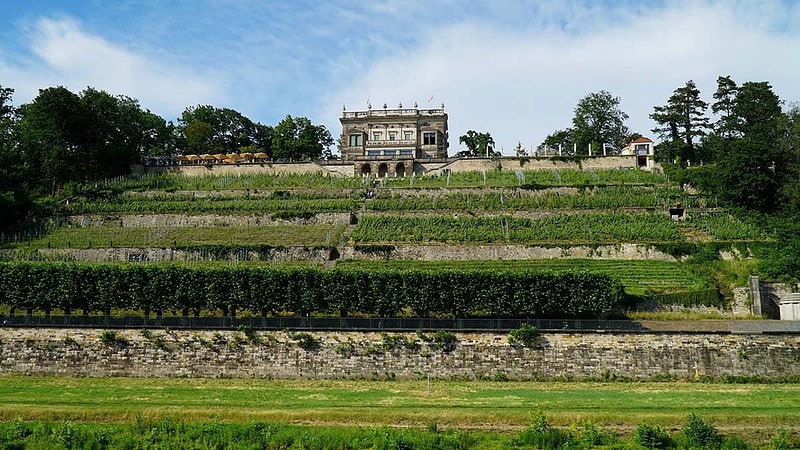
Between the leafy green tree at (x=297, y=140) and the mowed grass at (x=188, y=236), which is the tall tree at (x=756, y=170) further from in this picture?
the leafy green tree at (x=297, y=140)

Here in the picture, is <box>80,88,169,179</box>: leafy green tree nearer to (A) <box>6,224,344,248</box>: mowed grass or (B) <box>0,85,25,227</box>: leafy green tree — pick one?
(B) <box>0,85,25,227</box>: leafy green tree

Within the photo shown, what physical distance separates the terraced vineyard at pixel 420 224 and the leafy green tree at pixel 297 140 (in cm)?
2090

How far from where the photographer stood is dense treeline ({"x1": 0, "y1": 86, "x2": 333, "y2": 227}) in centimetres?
6469

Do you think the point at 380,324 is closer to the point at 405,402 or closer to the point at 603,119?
the point at 405,402

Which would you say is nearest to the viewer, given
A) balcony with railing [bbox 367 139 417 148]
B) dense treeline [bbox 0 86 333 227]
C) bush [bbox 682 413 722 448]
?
bush [bbox 682 413 722 448]

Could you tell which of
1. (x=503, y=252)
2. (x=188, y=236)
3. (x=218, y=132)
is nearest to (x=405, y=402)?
(x=503, y=252)

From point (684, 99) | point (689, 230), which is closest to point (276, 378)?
point (689, 230)

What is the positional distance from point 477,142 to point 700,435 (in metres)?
80.1

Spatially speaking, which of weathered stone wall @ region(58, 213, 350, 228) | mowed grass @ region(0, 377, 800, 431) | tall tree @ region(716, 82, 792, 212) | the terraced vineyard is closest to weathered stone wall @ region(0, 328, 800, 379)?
mowed grass @ region(0, 377, 800, 431)

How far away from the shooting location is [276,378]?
98.0 feet

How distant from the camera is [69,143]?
224 ft

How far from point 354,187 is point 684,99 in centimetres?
4166

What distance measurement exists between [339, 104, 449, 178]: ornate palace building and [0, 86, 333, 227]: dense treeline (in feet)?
34.0

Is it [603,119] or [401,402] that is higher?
[603,119]
